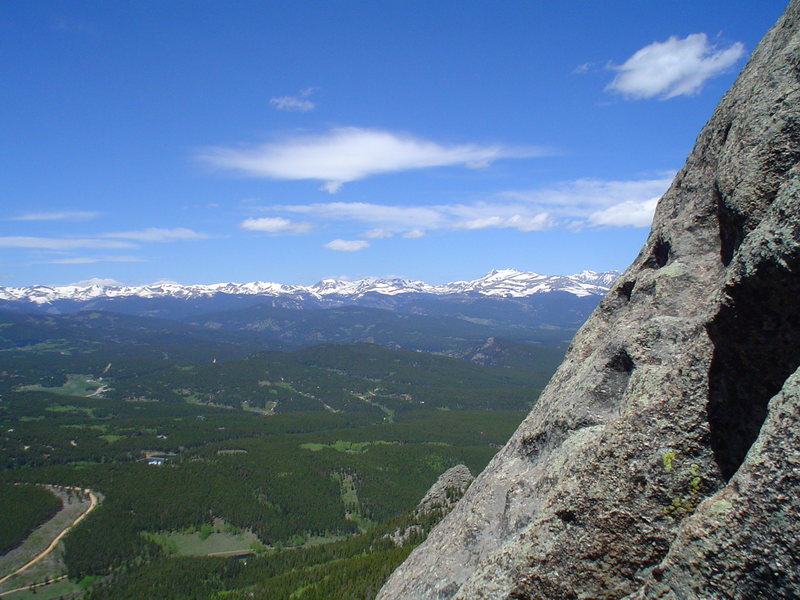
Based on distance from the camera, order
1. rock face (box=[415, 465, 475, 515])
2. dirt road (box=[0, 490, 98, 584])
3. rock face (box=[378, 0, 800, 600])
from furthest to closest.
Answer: dirt road (box=[0, 490, 98, 584]) < rock face (box=[415, 465, 475, 515]) < rock face (box=[378, 0, 800, 600])

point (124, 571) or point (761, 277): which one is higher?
point (761, 277)

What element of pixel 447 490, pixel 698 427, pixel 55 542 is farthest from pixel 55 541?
pixel 698 427

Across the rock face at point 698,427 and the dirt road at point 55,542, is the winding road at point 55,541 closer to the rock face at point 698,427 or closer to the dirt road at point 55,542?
the dirt road at point 55,542

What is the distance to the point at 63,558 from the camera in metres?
125

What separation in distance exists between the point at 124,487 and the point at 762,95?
192 meters

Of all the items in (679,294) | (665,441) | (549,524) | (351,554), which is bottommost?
(351,554)

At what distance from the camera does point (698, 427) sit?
8711mm

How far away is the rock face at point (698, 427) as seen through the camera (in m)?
6.65

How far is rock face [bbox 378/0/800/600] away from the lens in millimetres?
6648

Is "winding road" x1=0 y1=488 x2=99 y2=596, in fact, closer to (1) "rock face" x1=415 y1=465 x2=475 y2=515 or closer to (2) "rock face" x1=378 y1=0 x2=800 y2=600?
→ (1) "rock face" x1=415 y1=465 x2=475 y2=515

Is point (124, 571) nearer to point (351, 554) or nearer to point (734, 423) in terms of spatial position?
point (351, 554)

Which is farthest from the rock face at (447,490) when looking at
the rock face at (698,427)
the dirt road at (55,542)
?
the dirt road at (55,542)

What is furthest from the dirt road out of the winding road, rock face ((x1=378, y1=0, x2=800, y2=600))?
rock face ((x1=378, y1=0, x2=800, y2=600))

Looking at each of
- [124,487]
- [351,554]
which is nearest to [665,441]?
[351,554]
